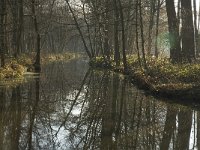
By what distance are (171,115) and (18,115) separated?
199 inches

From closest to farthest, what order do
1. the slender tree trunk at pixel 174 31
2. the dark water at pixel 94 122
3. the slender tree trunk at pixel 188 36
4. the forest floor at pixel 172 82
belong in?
the dark water at pixel 94 122
the forest floor at pixel 172 82
the slender tree trunk at pixel 188 36
the slender tree trunk at pixel 174 31

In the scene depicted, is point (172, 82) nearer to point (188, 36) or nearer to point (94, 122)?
point (94, 122)

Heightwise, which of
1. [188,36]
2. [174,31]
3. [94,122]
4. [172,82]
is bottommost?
[94,122]

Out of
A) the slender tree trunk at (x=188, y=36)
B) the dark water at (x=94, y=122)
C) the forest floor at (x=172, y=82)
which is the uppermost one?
the slender tree trunk at (x=188, y=36)

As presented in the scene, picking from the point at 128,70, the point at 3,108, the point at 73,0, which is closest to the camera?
the point at 3,108

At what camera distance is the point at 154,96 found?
1764 cm

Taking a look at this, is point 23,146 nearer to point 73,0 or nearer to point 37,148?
point 37,148

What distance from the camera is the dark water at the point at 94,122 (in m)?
10.0

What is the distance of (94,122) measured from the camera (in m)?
12.7

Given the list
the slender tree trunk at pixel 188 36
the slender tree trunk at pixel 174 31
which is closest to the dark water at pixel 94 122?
the slender tree trunk at pixel 174 31

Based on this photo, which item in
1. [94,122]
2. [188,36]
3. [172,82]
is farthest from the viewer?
[188,36]

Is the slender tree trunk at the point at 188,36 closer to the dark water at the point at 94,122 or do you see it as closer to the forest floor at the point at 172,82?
the forest floor at the point at 172,82

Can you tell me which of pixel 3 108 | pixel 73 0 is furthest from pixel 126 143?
pixel 73 0

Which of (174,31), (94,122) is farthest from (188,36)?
(94,122)
